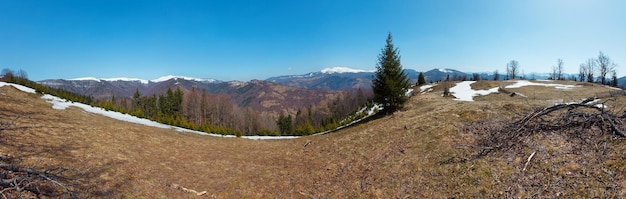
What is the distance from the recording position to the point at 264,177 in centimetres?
1292

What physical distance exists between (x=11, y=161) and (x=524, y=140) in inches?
708

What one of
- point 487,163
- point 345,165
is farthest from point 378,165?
point 487,163

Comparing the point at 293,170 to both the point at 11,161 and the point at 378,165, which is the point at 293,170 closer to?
the point at 378,165

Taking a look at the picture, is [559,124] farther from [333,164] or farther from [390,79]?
[390,79]

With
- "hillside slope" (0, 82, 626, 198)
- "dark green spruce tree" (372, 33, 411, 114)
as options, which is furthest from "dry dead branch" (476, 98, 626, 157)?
"dark green spruce tree" (372, 33, 411, 114)

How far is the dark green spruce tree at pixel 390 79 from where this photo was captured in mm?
30500

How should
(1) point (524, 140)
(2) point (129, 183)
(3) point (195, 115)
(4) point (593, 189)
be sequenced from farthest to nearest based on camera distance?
(3) point (195, 115)
(2) point (129, 183)
(1) point (524, 140)
(4) point (593, 189)

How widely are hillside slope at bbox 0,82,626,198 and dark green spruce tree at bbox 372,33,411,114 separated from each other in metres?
12.4

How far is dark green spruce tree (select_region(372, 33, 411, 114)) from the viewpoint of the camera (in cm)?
3050

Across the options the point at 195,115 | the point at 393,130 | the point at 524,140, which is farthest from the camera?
the point at 195,115

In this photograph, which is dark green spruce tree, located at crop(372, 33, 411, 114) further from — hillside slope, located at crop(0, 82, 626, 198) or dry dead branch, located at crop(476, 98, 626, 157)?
dry dead branch, located at crop(476, 98, 626, 157)

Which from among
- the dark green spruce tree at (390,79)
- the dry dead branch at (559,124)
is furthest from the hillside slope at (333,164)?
the dark green spruce tree at (390,79)

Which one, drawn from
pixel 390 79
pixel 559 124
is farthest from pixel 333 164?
pixel 390 79

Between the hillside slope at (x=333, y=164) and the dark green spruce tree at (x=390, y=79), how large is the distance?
1243 centimetres
